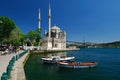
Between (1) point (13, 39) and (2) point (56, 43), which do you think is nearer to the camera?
(1) point (13, 39)

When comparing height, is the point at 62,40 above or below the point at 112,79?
above

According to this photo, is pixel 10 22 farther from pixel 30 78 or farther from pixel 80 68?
pixel 30 78

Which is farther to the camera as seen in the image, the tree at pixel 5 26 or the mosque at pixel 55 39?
the mosque at pixel 55 39

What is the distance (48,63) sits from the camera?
41125 mm

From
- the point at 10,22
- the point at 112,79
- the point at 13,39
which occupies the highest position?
the point at 10,22

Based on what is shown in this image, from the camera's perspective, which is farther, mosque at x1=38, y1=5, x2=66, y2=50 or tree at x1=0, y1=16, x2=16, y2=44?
mosque at x1=38, y1=5, x2=66, y2=50

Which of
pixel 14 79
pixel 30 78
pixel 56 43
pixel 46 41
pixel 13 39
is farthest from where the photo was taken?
pixel 56 43

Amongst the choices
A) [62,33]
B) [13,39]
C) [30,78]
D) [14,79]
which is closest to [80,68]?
[30,78]

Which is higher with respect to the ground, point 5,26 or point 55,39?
point 5,26

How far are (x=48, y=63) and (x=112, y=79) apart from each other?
58.5 feet

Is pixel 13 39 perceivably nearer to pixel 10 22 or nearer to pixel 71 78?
pixel 10 22

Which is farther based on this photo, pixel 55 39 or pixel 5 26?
pixel 55 39

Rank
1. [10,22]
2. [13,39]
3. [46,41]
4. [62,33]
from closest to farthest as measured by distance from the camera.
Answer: [10,22]
[13,39]
[46,41]
[62,33]

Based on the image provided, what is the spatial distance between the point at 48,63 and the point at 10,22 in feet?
92.4
